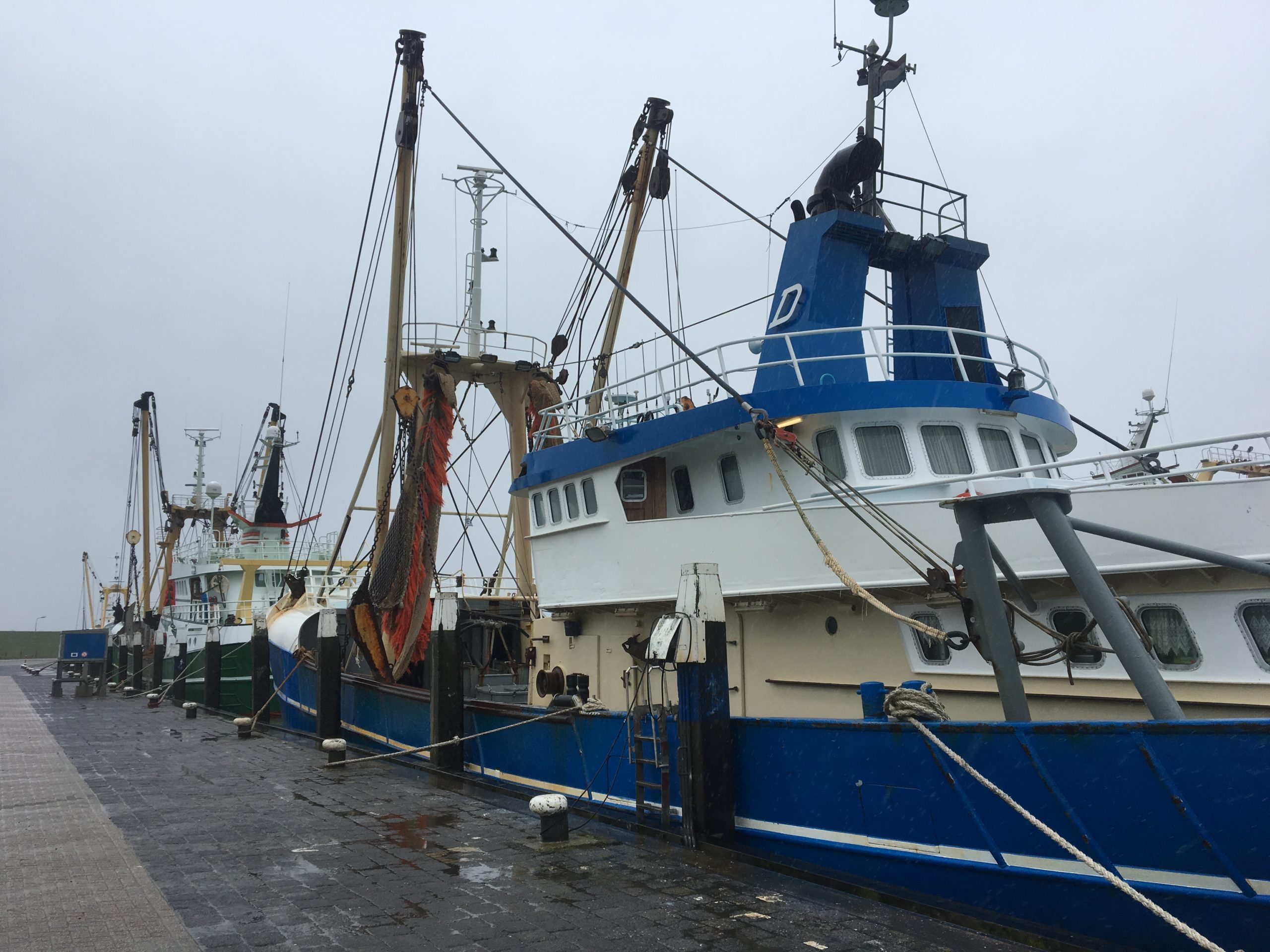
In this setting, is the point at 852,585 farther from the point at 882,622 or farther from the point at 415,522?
the point at 415,522

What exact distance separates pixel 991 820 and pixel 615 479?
21.7ft

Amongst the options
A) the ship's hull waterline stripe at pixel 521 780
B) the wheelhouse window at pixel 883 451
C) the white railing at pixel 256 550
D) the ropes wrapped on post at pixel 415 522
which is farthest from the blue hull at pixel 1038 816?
the white railing at pixel 256 550

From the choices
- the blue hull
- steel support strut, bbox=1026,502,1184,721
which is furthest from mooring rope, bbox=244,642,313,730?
steel support strut, bbox=1026,502,1184,721

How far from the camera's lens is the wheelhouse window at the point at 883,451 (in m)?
10.7

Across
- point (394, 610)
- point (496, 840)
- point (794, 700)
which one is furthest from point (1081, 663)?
point (394, 610)

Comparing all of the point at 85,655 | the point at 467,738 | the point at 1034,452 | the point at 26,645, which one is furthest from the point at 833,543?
the point at 26,645

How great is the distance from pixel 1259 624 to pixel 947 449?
12.7 feet

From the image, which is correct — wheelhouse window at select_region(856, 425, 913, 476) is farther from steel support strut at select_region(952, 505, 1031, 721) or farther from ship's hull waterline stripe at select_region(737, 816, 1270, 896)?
ship's hull waterline stripe at select_region(737, 816, 1270, 896)

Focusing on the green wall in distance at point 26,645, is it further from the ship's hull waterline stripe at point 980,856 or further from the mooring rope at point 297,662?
the ship's hull waterline stripe at point 980,856

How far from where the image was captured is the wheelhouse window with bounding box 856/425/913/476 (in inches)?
421

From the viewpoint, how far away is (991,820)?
23.0 feet

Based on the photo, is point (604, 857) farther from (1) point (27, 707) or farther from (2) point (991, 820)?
(1) point (27, 707)

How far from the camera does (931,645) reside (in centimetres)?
930

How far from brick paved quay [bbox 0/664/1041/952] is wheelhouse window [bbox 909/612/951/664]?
279 centimetres
